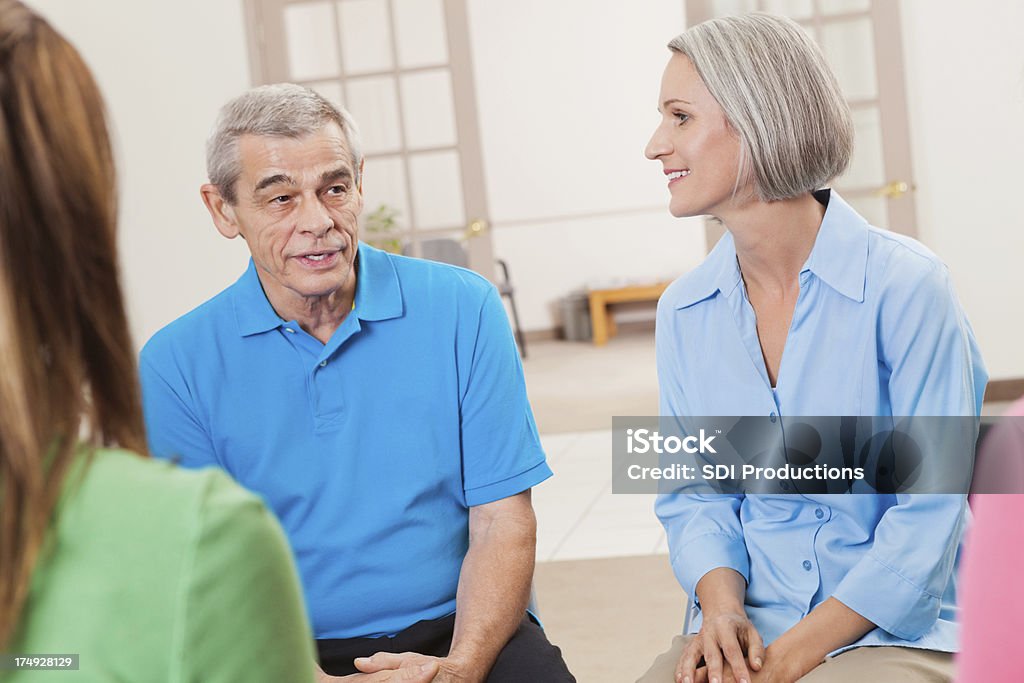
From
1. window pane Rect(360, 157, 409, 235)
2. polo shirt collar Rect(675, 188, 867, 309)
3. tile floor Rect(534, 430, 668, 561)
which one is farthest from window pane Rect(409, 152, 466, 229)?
polo shirt collar Rect(675, 188, 867, 309)

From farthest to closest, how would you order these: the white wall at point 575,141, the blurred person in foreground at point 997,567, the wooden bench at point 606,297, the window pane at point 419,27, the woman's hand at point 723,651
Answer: the white wall at point 575,141 < the wooden bench at point 606,297 < the window pane at point 419,27 < the woman's hand at point 723,651 < the blurred person in foreground at point 997,567

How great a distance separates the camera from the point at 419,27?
222 inches

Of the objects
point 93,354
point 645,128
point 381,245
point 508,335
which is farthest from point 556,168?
point 93,354

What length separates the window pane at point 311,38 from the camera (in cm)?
564

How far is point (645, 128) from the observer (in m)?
9.87

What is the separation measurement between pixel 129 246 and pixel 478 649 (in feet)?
12.8

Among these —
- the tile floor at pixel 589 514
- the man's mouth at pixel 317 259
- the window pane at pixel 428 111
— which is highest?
the window pane at pixel 428 111

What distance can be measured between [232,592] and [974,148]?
16.5 ft

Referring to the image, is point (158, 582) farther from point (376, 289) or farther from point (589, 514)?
point (589, 514)

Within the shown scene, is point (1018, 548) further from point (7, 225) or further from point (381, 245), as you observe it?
point (381, 245)

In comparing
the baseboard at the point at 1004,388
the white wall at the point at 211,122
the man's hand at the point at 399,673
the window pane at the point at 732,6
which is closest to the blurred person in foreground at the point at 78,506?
the man's hand at the point at 399,673

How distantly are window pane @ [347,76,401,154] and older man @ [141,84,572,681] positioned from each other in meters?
4.12

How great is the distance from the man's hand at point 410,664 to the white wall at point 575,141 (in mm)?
8277

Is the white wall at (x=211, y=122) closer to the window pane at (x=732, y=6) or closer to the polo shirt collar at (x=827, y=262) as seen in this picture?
the window pane at (x=732, y=6)
